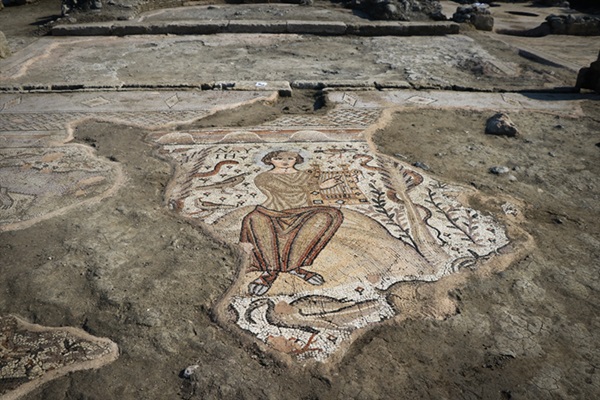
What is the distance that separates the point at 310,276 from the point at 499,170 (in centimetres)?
180

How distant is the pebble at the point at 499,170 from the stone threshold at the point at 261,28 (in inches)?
184

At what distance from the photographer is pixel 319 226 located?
8.04 feet

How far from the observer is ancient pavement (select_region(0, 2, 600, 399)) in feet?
5.51

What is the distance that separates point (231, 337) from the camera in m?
1.79

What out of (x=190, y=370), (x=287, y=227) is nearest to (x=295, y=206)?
(x=287, y=227)

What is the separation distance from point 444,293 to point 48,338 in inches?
67.1

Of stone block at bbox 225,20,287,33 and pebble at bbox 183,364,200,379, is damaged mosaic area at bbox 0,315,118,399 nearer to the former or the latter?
pebble at bbox 183,364,200,379

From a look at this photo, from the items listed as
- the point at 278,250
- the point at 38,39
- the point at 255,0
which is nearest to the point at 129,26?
the point at 38,39

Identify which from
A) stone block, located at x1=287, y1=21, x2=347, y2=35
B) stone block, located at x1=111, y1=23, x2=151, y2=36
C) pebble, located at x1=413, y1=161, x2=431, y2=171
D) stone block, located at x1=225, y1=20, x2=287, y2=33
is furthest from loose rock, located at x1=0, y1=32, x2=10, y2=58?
pebble, located at x1=413, y1=161, x2=431, y2=171

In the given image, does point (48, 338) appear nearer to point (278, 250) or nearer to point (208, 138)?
point (278, 250)

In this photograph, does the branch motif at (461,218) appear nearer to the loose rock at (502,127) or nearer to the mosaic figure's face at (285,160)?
the mosaic figure's face at (285,160)

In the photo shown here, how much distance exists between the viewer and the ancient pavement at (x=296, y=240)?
1.68 m

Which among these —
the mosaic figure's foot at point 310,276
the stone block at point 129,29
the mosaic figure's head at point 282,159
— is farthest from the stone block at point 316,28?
the mosaic figure's foot at point 310,276

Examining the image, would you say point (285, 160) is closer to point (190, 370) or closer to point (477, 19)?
point (190, 370)
